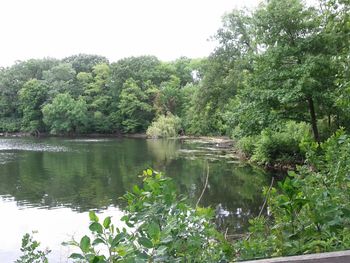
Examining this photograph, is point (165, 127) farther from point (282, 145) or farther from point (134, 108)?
point (282, 145)

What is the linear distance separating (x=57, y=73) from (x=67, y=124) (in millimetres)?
10284

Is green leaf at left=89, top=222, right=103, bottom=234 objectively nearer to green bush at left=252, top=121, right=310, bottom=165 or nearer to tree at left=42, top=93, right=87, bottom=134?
green bush at left=252, top=121, right=310, bottom=165

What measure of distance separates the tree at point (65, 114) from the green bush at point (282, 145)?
3755 cm

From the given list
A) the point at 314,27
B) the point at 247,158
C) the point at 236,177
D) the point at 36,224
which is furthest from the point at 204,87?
the point at 36,224

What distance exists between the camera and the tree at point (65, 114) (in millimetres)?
52594

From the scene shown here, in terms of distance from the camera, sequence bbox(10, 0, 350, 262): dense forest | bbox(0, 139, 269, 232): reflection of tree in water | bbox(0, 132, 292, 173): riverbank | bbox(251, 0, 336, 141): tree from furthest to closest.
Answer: bbox(0, 132, 292, 173): riverbank
bbox(251, 0, 336, 141): tree
bbox(0, 139, 269, 232): reflection of tree in water
bbox(10, 0, 350, 262): dense forest

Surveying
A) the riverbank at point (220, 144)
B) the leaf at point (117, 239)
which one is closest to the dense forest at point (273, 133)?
the leaf at point (117, 239)

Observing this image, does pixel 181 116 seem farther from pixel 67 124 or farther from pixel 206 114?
pixel 206 114

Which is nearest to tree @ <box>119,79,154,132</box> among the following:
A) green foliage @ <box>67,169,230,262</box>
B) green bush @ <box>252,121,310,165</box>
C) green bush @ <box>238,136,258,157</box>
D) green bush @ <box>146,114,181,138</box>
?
green bush @ <box>146,114,181,138</box>

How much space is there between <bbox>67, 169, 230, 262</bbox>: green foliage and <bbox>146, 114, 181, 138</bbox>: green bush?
45926 millimetres

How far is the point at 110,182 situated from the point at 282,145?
7914 mm

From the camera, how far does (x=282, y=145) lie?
1791 cm

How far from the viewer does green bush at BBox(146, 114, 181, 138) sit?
48125 millimetres

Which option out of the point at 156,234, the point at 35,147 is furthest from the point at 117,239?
the point at 35,147
